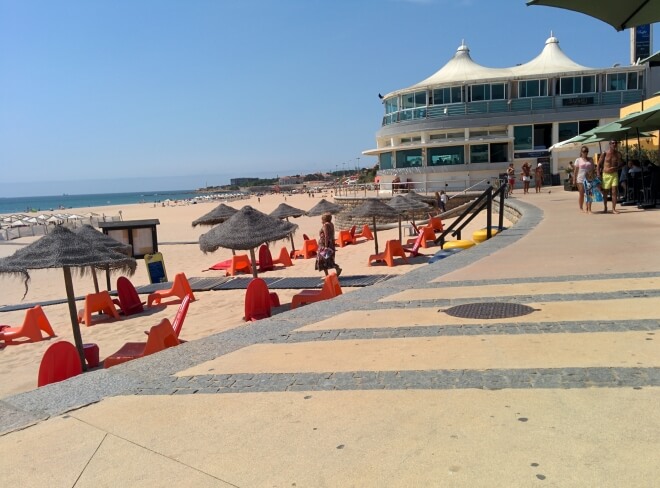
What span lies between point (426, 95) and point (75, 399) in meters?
37.2

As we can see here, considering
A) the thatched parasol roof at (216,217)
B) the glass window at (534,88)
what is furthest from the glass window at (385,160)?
the thatched parasol roof at (216,217)

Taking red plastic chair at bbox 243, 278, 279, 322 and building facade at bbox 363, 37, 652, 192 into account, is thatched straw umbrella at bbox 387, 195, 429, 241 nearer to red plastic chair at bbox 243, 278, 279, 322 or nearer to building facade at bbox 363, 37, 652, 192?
red plastic chair at bbox 243, 278, 279, 322

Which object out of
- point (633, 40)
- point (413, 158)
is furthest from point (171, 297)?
point (633, 40)

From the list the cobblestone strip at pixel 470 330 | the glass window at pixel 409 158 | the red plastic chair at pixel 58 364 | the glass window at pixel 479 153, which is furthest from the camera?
the glass window at pixel 409 158

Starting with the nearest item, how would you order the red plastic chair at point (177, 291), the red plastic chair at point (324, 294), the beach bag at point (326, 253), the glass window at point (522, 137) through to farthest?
the red plastic chair at point (324, 294), the beach bag at point (326, 253), the red plastic chair at point (177, 291), the glass window at point (522, 137)

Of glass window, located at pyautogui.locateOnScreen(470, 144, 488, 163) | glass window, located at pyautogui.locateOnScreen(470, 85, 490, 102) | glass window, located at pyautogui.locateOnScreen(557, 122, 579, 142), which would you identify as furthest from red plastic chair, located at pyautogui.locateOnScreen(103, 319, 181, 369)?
glass window, located at pyautogui.locateOnScreen(557, 122, 579, 142)

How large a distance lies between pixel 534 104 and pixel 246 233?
31.4 meters

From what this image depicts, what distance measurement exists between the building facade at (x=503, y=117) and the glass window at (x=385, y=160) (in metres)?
2.46

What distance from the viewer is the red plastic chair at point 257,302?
891 cm

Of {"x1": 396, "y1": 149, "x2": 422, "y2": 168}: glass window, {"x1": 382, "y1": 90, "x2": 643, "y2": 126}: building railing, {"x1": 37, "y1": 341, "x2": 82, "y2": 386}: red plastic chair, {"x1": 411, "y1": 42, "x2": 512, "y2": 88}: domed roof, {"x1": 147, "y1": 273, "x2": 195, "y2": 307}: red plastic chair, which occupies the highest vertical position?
{"x1": 411, "y1": 42, "x2": 512, "y2": 88}: domed roof

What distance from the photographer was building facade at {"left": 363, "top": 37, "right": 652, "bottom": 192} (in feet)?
117

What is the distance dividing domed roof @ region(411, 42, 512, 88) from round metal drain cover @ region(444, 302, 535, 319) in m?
33.9

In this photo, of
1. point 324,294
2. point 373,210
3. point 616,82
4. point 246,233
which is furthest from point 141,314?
point 616,82

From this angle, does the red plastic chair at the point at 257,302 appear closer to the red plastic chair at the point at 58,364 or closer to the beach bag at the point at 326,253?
the beach bag at the point at 326,253
